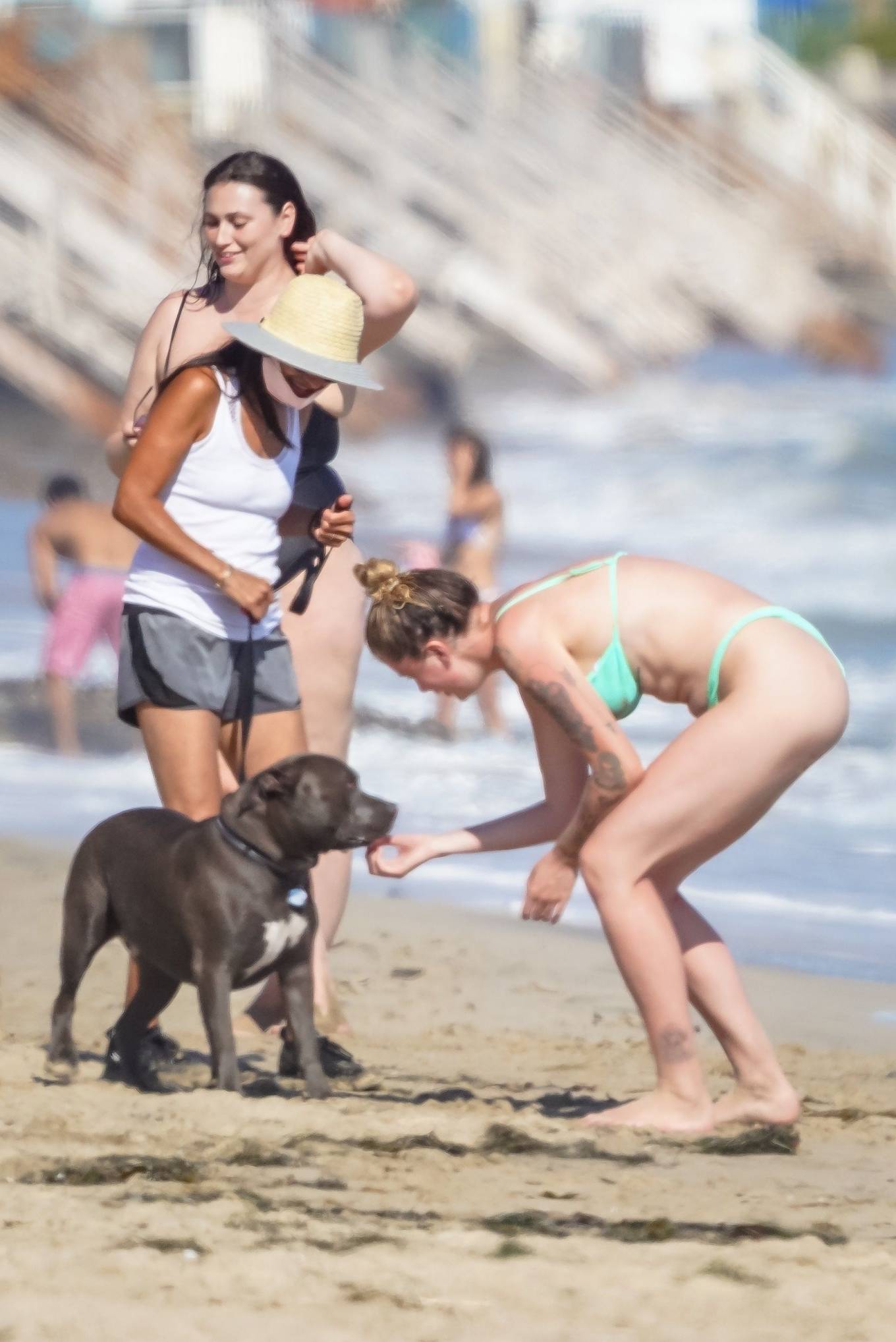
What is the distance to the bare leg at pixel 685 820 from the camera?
3896 mm

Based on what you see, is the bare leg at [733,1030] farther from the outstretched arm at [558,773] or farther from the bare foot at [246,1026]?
the bare foot at [246,1026]

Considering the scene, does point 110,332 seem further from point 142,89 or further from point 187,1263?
point 187,1263

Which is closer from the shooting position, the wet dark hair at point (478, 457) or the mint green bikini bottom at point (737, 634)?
the mint green bikini bottom at point (737, 634)

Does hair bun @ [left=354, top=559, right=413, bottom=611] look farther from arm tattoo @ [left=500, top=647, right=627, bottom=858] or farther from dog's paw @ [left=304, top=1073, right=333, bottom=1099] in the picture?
dog's paw @ [left=304, top=1073, right=333, bottom=1099]

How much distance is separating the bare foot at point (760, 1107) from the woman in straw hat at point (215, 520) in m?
0.95

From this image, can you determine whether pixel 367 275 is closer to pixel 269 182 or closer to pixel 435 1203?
pixel 269 182

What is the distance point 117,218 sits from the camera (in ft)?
81.5

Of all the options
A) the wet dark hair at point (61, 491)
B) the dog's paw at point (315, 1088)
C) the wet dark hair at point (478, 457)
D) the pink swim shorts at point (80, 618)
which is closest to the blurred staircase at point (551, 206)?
the wet dark hair at point (478, 457)

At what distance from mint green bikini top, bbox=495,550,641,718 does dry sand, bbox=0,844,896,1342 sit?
0.90 metres

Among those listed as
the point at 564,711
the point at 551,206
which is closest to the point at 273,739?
the point at 564,711

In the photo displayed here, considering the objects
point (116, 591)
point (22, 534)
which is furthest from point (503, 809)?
point (22, 534)

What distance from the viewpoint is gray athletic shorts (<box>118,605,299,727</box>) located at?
406 centimetres

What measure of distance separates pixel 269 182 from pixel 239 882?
5.00ft

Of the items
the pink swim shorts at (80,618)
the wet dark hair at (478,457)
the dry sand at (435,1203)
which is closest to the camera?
the dry sand at (435,1203)
